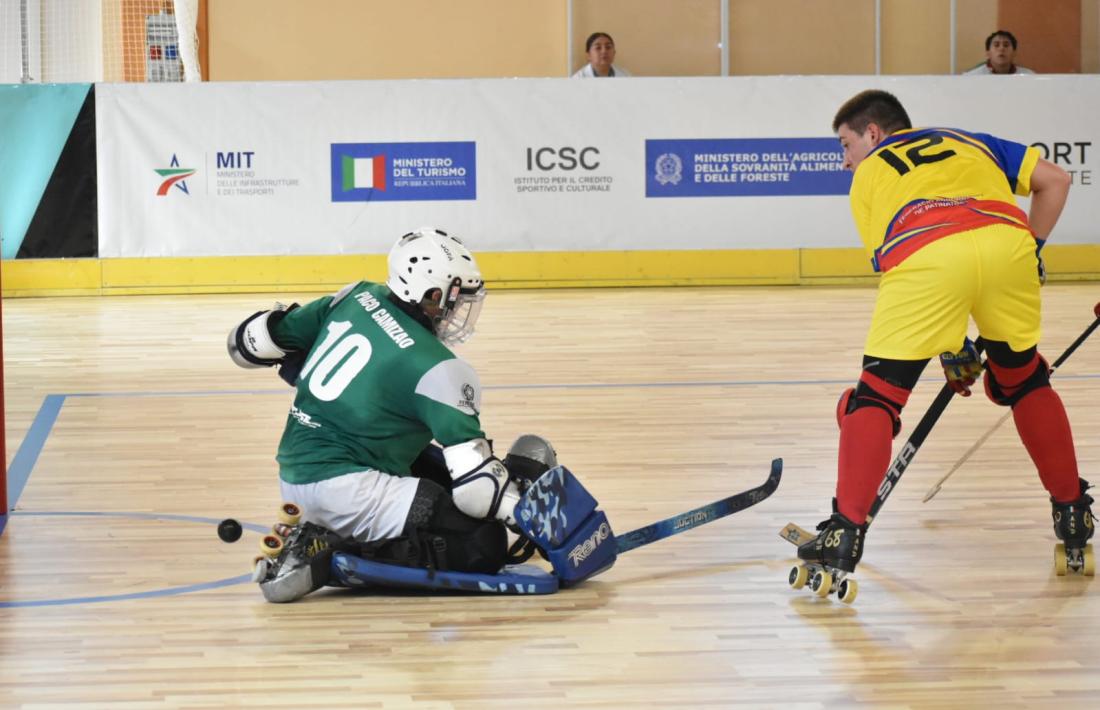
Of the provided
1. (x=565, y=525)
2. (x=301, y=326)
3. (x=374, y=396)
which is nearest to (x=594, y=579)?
(x=565, y=525)

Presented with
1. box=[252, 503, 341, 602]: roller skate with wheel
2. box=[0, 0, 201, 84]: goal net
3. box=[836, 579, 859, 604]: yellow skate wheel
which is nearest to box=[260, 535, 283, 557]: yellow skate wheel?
box=[252, 503, 341, 602]: roller skate with wheel

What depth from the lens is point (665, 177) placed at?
14.2 metres

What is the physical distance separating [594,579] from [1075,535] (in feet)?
4.80

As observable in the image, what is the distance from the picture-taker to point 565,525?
14.6ft

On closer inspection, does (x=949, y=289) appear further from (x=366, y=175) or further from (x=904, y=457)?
(x=366, y=175)

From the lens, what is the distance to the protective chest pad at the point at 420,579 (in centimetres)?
441

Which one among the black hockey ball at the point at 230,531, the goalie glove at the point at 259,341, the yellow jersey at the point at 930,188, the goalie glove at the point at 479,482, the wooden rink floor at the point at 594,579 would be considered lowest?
the wooden rink floor at the point at 594,579

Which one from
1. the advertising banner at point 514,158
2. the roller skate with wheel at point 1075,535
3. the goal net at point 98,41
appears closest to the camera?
the roller skate with wheel at point 1075,535

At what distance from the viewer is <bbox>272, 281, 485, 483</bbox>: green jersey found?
444 centimetres

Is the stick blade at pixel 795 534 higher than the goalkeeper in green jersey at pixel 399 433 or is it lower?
lower

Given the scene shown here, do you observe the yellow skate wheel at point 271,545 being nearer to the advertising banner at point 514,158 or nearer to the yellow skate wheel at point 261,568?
the yellow skate wheel at point 261,568

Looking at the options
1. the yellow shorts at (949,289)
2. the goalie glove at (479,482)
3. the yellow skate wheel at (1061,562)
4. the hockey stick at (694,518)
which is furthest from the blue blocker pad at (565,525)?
the yellow skate wheel at (1061,562)

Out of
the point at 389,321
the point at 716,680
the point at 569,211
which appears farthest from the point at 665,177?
the point at 716,680

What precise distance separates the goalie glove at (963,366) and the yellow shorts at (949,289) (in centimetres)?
38
